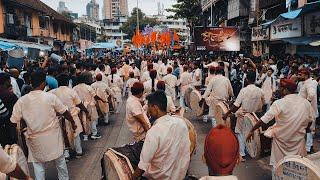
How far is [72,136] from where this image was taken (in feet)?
28.2

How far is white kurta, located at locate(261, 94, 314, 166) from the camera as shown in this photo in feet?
21.0

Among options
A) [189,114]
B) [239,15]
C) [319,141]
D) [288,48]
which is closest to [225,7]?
[239,15]

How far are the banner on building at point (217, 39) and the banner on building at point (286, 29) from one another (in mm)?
2501

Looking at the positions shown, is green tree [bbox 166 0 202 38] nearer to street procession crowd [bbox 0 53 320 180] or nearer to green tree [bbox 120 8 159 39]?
street procession crowd [bbox 0 53 320 180]

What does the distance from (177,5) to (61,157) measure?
146 feet

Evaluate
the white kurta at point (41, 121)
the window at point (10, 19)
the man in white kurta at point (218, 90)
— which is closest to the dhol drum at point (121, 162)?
the white kurta at point (41, 121)

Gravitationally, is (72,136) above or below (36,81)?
below

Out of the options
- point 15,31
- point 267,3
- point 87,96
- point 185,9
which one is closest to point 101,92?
point 87,96

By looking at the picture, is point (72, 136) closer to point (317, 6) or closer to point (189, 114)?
point (189, 114)

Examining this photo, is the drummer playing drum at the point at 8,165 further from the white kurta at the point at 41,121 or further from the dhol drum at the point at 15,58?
the dhol drum at the point at 15,58

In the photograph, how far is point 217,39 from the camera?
81.5 feet

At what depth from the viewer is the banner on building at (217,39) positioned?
24.7 metres

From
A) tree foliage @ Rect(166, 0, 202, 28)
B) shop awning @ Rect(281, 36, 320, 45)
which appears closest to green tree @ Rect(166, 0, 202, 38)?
tree foliage @ Rect(166, 0, 202, 28)

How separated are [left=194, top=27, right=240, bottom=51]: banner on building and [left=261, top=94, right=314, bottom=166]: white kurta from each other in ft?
60.3
